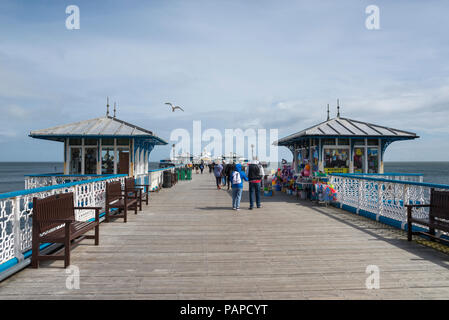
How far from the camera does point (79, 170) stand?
1305 cm

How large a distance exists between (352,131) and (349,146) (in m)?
0.66

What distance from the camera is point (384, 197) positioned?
25.0 feet

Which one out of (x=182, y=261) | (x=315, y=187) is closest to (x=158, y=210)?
(x=182, y=261)

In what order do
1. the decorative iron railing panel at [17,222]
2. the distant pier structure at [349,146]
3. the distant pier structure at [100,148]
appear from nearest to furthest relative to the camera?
the decorative iron railing panel at [17,222], the distant pier structure at [349,146], the distant pier structure at [100,148]

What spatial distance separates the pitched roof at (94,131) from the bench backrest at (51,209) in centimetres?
817

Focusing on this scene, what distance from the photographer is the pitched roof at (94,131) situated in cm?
1241

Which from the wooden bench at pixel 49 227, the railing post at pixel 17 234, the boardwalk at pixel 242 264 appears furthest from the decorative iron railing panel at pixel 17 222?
the boardwalk at pixel 242 264

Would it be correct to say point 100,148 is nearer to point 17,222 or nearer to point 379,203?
point 17,222

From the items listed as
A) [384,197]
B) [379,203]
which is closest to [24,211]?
[379,203]

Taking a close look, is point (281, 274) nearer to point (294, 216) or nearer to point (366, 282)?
point (366, 282)

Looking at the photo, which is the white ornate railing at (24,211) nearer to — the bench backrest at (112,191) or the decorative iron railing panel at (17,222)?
the decorative iron railing panel at (17,222)

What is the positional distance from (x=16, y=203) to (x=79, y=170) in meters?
9.65

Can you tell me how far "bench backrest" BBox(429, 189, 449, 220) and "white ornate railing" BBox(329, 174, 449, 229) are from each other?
0.24 metres
